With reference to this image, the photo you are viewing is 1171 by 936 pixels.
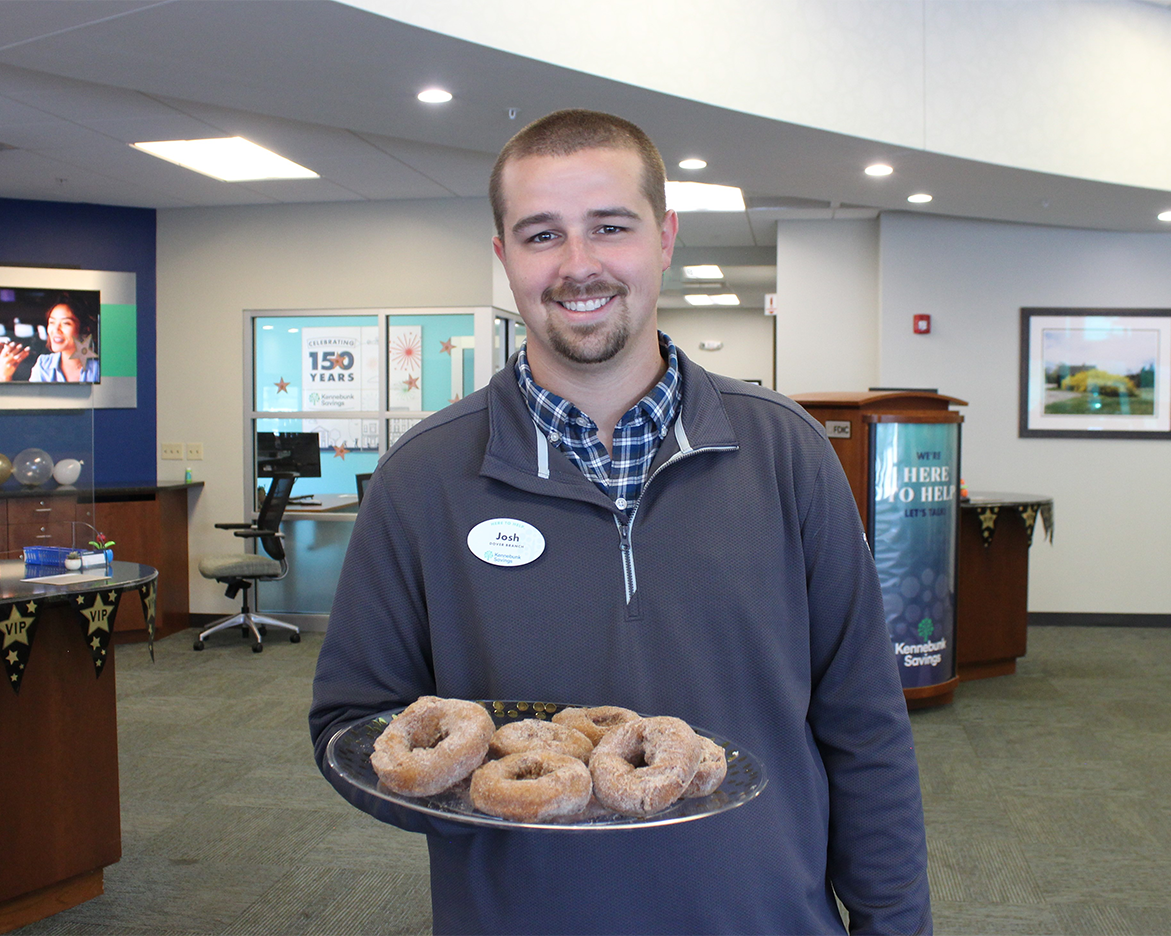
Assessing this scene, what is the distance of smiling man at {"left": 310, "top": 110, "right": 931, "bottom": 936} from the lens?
1.20m

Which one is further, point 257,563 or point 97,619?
point 257,563

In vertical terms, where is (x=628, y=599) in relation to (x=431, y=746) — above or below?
above

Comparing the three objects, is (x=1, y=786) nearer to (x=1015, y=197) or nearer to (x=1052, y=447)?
(x=1015, y=197)

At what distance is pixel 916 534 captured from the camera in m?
4.62

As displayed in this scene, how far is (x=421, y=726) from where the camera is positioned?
3.61ft

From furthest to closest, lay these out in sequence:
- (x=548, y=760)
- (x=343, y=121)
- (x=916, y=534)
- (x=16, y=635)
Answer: (x=916, y=534), (x=343, y=121), (x=16, y=635), (x=548, y=760)

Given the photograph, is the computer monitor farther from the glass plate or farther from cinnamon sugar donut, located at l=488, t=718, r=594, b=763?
cinnamon sugar donut, located at l=488, t=718, r=594, b=763

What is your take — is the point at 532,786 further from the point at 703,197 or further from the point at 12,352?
the point at 703,197

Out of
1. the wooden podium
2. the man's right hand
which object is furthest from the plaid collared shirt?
the man's right hand

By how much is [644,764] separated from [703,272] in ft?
31.6

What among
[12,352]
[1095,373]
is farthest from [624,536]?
[1095,373]

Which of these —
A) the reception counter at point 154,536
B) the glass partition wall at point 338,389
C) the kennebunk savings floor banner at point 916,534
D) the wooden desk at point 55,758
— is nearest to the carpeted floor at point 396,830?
the wooden desk at point 55,758

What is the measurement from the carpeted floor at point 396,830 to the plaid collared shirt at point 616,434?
2.05m

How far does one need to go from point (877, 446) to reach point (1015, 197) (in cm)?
253
